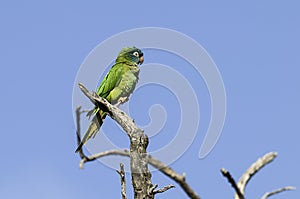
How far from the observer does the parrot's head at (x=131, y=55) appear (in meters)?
12.2

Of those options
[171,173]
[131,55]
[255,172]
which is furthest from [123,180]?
[131,55]

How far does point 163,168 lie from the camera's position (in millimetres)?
3469

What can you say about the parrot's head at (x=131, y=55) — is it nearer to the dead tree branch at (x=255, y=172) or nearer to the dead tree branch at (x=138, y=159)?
the dead tree branch at (x=138, y=159)

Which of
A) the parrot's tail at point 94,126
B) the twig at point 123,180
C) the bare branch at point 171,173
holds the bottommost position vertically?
the bare branch at point 171,173

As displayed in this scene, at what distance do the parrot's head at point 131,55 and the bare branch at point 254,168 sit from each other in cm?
868

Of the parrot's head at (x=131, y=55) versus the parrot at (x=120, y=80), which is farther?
the parrot's head at (x=131, y=55)

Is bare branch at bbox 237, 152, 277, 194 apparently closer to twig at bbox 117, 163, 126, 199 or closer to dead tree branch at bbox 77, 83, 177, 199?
dead tree branch at bbox 77, 83, 177, 199

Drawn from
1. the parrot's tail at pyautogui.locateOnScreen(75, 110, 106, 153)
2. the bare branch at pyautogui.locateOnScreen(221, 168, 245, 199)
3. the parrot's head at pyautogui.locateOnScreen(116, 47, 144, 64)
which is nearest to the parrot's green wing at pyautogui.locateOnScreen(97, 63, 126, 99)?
the parrot's head at pyautogui.locateOnScreen(116, 47, 144, 64)

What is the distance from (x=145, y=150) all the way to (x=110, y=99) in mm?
3925

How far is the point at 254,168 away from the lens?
148 inches

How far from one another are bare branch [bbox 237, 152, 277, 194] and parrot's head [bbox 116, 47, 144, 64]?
8.68 m

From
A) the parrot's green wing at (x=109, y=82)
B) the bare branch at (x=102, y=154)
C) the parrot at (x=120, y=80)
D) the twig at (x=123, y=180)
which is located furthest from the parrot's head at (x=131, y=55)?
the bare branch at (x=102, y=154)

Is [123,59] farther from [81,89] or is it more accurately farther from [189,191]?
[189,191]

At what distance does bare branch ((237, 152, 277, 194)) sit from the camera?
3732mm
